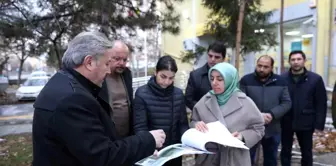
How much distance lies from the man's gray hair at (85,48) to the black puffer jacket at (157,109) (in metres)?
1.20

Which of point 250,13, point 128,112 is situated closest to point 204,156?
point 128,112

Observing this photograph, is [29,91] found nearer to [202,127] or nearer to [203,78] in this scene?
[203,78]

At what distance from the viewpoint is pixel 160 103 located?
2732mm

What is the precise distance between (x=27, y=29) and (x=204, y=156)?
20.2 ft

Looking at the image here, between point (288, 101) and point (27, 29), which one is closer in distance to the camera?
point (288, 101)

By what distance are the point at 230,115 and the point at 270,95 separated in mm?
1223

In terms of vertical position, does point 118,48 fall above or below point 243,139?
above

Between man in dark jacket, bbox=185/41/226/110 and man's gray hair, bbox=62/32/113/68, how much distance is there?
6.13ft

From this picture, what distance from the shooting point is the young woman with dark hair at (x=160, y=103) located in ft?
8.91

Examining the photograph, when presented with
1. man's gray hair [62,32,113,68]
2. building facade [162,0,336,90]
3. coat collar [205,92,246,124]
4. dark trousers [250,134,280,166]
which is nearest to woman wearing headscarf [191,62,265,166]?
coat collar [205,92,246,124]

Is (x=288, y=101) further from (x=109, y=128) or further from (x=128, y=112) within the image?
(x=109, y=128)

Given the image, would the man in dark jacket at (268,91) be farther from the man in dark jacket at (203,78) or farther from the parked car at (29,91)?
the parked car at (29,91)

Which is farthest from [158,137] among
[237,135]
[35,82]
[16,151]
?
[35,82]

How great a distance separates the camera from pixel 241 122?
98.9 inches
